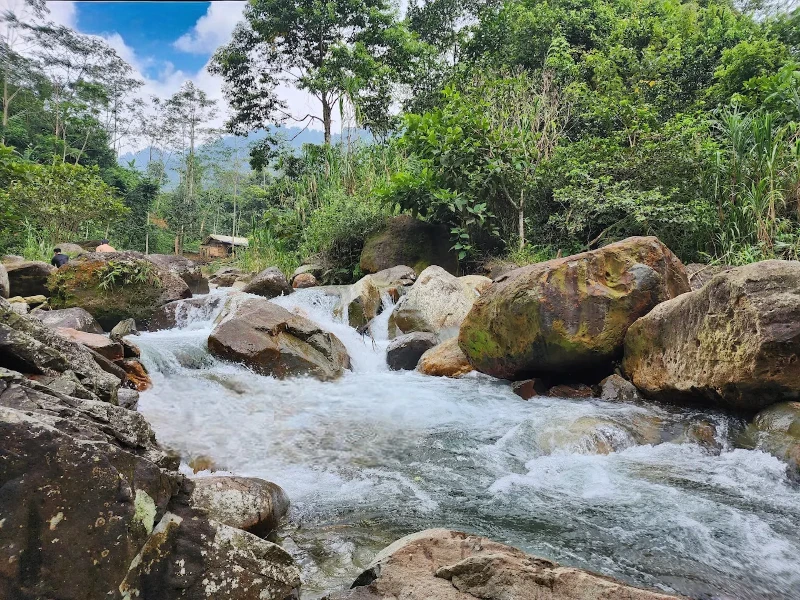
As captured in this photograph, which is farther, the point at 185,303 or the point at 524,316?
the point at 185,303

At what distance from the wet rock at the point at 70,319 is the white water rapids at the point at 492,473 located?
1.46m

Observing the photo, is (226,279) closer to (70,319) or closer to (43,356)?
(70,319)

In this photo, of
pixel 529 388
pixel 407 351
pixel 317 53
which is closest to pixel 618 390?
pixel 529 388

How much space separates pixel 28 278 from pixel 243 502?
25.2 ft

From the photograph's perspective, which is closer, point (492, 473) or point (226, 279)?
point (492, 473)

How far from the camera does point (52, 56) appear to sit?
1046 inches

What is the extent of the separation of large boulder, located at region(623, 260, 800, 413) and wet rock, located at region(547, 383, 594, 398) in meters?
0.75

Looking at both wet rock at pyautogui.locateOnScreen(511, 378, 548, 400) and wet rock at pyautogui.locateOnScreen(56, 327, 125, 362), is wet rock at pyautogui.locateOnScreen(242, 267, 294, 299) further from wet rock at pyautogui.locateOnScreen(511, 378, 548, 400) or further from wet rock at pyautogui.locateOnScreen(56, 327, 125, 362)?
wet rock at pyautogui.locateOnScreen(511, 378, 548, 400)

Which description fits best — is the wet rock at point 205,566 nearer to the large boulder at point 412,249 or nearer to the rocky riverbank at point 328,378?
the rocky riverbank at point 328,378

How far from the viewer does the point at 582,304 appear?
17.4 feet

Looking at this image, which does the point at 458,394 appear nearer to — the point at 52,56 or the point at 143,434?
the point at 143,434

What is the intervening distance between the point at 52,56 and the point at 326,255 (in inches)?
988

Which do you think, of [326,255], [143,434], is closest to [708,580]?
[143,434]

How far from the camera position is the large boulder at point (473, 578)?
5.60 ft
